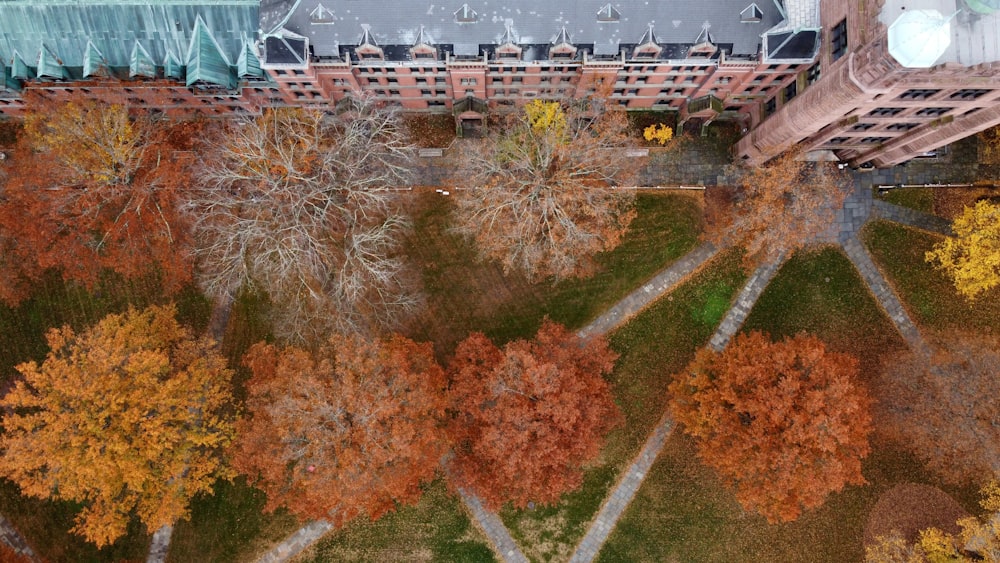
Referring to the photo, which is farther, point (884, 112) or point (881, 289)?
point (881, 289)

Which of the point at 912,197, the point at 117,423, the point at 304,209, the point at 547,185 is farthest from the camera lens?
the point at 912,197

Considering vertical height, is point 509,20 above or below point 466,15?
below

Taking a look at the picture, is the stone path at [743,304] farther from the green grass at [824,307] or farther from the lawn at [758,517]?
the lawn at [758,517]

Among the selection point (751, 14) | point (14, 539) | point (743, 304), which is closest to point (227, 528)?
point (14, 539)

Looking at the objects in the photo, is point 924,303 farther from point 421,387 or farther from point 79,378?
point 79,378

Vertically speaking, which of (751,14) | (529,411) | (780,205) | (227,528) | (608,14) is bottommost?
(227,528)

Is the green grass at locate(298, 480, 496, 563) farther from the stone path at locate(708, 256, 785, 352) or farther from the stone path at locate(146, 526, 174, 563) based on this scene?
the stone path at locate(708, 256, 785, 352)

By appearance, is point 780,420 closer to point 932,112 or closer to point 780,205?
point 780,205
